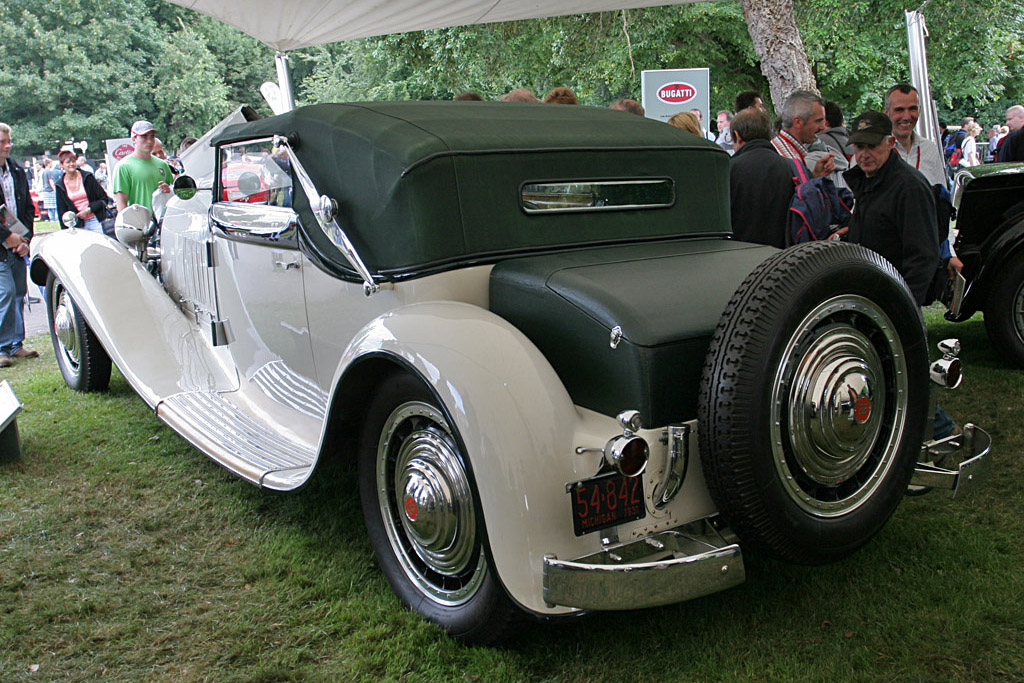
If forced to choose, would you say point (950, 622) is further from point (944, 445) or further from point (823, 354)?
point (823, 354)

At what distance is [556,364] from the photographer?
8.57 feet

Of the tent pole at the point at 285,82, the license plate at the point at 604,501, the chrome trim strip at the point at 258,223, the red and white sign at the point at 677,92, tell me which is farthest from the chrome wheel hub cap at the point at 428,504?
the red and white sign at the point at 677,92

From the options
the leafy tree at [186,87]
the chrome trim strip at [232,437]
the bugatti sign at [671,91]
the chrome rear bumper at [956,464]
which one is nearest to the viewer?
the chrome rear bumper at [956,464]

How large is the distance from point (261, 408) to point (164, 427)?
1.31m

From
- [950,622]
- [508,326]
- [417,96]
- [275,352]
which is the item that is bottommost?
[950,622]

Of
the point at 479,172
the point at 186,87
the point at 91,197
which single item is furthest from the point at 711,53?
the point at 186,87

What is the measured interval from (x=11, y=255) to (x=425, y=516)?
5750 millimetres

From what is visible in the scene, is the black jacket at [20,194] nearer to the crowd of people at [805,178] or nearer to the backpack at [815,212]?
the crowd of people at [805,178]

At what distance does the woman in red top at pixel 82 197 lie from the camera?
8898mm

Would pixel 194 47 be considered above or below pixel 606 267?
above

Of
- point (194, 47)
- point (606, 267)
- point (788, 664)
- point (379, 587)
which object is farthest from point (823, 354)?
point (194, 47)

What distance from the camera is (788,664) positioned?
8.04 feet

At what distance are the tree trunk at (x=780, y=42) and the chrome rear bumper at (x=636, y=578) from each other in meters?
8.34

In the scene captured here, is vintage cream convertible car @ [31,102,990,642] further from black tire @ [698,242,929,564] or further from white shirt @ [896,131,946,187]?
white shirt @ [896,131,946,187]
